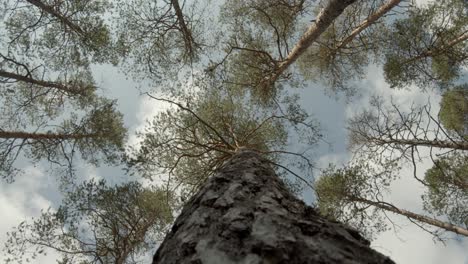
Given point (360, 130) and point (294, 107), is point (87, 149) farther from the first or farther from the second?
point (360, 130)

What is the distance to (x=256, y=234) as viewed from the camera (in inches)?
65.3

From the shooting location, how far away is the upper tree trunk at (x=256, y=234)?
1.49 meters

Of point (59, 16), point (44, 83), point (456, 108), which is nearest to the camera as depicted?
point (59, 16)

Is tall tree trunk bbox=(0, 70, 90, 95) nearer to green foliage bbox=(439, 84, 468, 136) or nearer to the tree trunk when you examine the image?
the tree trunk

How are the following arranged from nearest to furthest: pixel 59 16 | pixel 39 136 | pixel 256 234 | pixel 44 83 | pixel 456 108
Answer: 1. pixel 256 234
2. pixel 59 16
3. pixel 44 83
4. pixel 39 136
5. pixel 456 108

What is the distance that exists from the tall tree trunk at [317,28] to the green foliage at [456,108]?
6.68 metres

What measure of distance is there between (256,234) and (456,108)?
1334cm

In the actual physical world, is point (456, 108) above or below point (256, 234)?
above

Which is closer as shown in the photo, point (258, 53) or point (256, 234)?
point (256, 234)

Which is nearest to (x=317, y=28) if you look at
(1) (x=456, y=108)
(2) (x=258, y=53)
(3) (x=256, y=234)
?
(2) (x=258, y=53)

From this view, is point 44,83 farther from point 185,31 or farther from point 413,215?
point 413,215

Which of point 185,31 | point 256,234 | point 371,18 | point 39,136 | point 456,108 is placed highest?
point 456,108

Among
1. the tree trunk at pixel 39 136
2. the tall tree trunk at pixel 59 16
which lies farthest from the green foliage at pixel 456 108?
the tree trunk at pixel 39 136

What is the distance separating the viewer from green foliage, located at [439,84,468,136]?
40.5 ft
